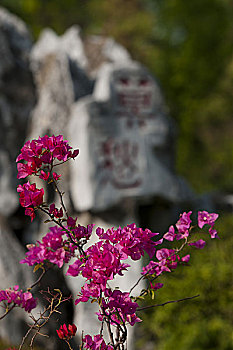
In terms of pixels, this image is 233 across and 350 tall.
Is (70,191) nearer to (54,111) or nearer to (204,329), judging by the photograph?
(54,111)

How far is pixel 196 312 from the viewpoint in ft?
8.07

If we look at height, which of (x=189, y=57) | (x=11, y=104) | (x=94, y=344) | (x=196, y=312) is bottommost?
(x=196, y=312)

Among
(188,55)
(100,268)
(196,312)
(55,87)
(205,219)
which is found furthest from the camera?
(188,55)

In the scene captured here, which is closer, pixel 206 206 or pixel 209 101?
pixel 206 206

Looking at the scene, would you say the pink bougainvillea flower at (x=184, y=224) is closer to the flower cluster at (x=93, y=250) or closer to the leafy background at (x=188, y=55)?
the flower cluster at (x=93, y=250)

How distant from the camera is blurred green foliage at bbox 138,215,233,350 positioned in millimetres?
2307

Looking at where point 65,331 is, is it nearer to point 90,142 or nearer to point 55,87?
point 90,142

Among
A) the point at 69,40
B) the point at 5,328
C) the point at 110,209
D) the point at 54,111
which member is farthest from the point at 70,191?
the point at 69,40

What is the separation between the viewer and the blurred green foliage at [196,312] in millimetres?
2307

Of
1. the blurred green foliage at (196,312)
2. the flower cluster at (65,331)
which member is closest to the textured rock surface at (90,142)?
the blurred green foliage at (196,312)

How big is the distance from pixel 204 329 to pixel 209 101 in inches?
245

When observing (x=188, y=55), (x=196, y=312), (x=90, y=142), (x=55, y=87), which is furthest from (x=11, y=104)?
(x=188, y=55)

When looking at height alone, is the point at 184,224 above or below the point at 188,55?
below

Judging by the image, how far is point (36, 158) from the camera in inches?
33.3
